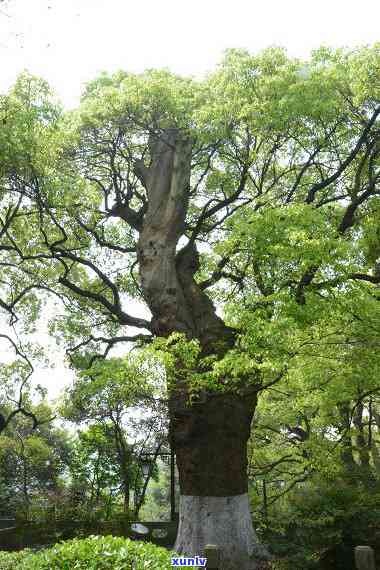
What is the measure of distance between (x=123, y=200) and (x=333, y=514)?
8.79m

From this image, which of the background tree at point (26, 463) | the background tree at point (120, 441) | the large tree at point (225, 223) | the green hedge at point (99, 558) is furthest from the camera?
the background tree at point (26, 463)

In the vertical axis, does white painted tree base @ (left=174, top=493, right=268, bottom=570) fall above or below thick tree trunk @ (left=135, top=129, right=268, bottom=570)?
below

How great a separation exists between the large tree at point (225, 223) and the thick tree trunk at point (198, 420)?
0.03 metres

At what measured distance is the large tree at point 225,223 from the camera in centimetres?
786

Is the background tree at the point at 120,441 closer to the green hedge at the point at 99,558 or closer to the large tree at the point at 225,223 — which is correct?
the large tree at the point at 225,223

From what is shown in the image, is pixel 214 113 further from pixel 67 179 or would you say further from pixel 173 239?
pixel 67 179

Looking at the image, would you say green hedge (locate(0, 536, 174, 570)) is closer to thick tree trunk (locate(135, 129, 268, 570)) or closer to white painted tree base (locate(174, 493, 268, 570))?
thick tree trunk (locate(135, 129, 268, 570))

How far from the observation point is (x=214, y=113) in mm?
9797

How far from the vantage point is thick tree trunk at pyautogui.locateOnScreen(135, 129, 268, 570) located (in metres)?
8.09

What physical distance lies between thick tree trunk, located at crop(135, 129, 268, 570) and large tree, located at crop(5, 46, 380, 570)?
0.03 metres

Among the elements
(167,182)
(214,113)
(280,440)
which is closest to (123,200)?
(167,182)

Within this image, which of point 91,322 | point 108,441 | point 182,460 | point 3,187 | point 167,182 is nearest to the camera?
point 182,460

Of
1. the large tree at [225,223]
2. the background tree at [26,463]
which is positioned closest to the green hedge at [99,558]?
the large tree at [225,223]

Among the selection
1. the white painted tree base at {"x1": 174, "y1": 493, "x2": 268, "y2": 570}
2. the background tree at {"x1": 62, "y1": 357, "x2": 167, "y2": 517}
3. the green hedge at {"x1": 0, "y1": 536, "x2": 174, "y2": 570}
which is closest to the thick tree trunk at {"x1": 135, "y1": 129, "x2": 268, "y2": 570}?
the white painted tree base at {"x1": 174, "y1": 493, "x2": 268, "y2": 570}
